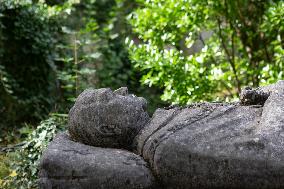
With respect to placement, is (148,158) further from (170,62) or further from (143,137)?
(170,62)

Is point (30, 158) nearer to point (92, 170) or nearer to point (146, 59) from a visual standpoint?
point (146, 59)

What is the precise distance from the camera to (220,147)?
9.73 ft

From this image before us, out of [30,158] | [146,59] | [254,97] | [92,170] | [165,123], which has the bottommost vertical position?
[30,158]

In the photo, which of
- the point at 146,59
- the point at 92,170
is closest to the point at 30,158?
the point at 146,59

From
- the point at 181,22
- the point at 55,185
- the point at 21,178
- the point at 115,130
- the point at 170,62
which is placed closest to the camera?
the point at 55,185

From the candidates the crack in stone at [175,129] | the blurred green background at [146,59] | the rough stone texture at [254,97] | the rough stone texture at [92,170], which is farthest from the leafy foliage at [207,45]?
the rough stone texture at [92,170]

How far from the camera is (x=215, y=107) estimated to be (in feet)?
11.1

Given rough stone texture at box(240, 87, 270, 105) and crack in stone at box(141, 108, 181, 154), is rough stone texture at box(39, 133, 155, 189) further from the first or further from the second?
rough stone texture at box(240, 87, 270, 105)

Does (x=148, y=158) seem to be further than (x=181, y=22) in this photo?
No

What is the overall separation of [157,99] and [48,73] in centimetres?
217

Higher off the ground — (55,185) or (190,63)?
(190,63)

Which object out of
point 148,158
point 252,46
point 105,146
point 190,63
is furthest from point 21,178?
point 252,46

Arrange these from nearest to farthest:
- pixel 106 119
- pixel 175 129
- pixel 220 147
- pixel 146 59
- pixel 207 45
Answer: pixel 220 147
pixel 175 129
pixel 106 119
pixel 146 59
pixel 207 45

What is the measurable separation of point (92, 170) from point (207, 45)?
3.56m
